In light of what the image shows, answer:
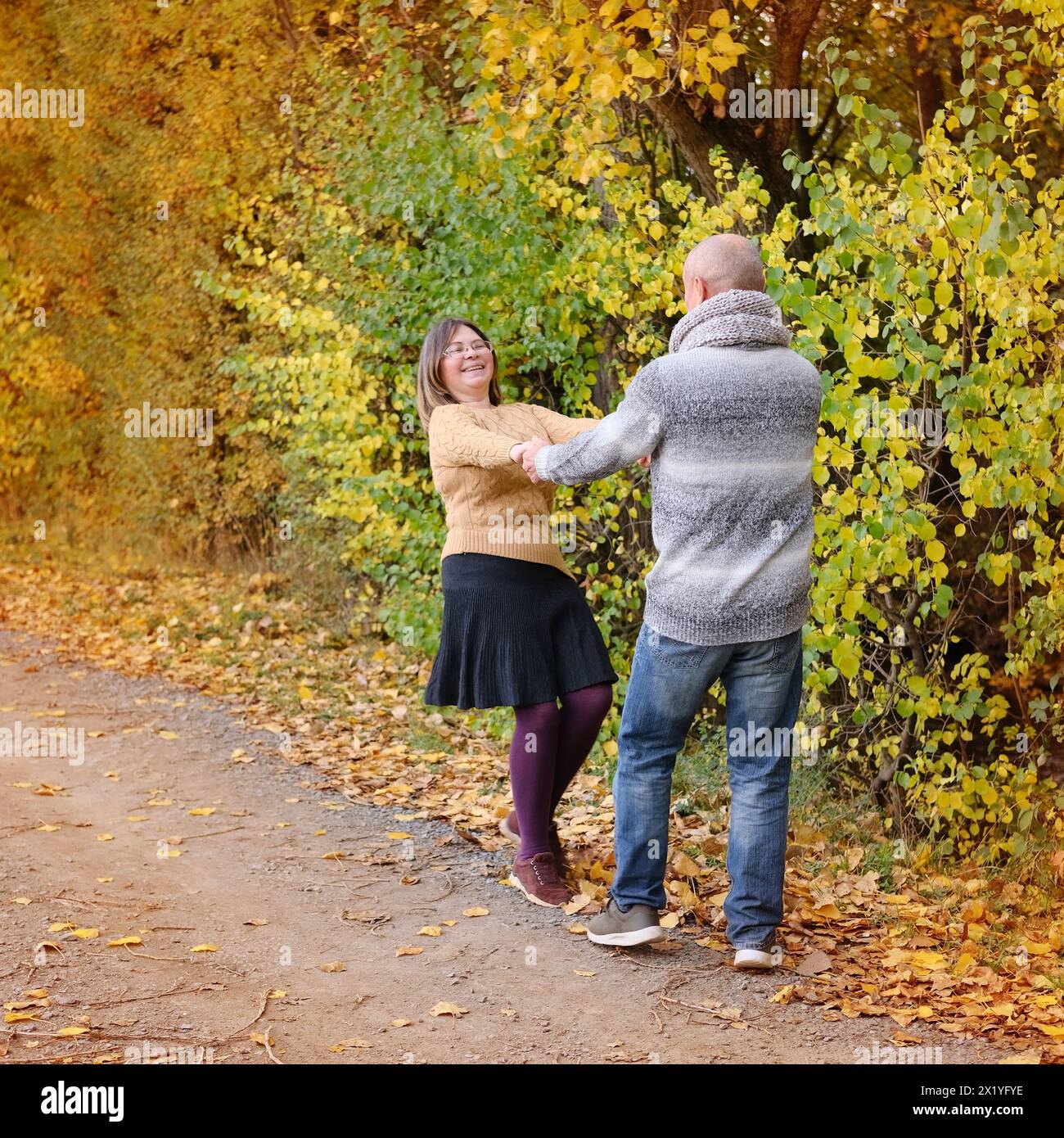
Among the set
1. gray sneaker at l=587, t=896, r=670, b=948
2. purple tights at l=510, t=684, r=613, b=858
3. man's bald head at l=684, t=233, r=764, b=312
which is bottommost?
gray sneaker at l=587, t=896, r=670, b=948

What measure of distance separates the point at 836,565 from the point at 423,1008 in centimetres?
224

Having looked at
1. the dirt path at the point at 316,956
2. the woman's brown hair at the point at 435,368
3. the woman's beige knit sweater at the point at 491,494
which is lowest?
the dirt path at the point at 316,956

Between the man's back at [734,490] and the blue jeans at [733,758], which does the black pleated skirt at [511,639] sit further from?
the man's back at [734,490]

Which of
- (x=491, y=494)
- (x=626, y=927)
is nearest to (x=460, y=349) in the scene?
(x=491, y=494)

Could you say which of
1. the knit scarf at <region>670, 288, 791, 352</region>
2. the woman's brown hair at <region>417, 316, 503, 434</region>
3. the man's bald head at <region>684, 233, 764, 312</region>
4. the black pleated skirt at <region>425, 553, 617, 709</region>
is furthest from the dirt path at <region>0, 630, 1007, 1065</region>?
the man's bald head at <region>684, 233, 764, 312</region>

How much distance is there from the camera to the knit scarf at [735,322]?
155 inches

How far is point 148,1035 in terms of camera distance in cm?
379

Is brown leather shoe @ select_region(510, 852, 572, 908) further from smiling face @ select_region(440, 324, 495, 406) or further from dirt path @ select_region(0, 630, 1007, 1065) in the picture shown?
smiling face @ select_region(440, 324, 495, 406)

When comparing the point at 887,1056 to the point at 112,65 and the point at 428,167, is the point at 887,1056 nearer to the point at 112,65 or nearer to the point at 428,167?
the point at 428,167

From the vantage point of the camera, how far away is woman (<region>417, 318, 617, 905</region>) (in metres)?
4.75

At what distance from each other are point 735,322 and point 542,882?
2.18 metres

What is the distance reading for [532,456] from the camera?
4355 mm

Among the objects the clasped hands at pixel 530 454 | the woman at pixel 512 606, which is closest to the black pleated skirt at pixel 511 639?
the woman at pixel 512 606

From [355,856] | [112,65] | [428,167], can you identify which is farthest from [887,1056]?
[112,65]
